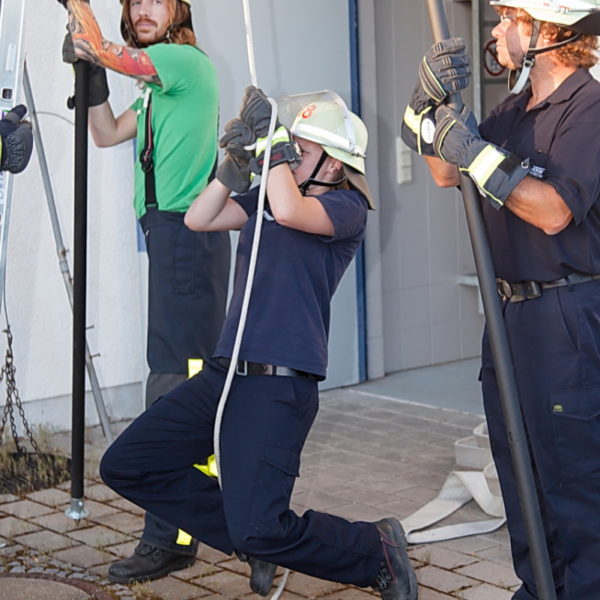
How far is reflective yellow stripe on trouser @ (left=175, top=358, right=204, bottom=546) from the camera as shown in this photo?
4840 millimetres

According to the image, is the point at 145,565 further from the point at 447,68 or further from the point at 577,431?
the point at 447,68

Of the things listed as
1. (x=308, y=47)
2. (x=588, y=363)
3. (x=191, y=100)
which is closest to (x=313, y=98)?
(x=191, y=100)

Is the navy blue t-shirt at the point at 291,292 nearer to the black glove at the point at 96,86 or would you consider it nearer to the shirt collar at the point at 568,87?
the shirt collar at the point at 568,87

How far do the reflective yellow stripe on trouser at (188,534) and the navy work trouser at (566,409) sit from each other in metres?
1.36

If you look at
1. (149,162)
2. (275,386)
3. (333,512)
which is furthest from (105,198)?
(275,386)

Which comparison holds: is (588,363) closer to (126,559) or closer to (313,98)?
(313,98)

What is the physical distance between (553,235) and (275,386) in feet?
3.24

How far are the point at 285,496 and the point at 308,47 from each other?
4.12m

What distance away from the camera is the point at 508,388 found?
11.5 feet

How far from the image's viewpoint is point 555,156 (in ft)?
12.0

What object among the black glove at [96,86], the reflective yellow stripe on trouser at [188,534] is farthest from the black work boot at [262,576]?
the black glove at [96,86]

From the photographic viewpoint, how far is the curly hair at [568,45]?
3709mm

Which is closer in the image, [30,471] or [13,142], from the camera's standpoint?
[13,142]

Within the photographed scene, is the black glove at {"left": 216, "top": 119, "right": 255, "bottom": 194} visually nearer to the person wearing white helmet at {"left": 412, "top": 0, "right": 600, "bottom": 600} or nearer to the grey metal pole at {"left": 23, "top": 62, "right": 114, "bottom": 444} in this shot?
the person wearing white helmet at {"left": 412, "top": 0, "right": 600, "bottom": 600}
